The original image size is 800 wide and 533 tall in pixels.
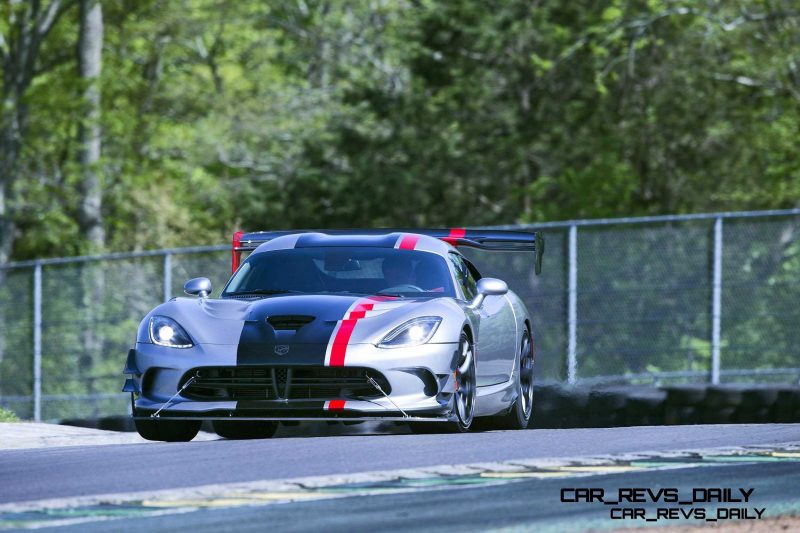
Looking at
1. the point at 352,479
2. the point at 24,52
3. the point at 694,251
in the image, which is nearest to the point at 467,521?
the point at 352,479

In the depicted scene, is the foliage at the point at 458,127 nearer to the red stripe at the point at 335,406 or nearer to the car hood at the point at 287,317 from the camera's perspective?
the car hood at the point at 287,317

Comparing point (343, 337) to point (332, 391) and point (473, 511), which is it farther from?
point (473, 511)

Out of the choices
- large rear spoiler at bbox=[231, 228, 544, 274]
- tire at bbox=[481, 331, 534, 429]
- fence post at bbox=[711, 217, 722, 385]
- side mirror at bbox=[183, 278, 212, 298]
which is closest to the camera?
side mirror at bbox=[183, 278, 212, 298]

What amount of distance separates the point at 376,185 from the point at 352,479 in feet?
95.4

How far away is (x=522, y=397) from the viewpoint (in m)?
A: 12.9

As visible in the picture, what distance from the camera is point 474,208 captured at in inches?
1506

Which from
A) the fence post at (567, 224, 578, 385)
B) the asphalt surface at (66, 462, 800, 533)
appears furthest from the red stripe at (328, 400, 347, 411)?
the fence post at (567, 224, 578, 385)

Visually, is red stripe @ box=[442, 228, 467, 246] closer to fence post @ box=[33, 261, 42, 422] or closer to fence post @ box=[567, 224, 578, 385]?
fence post @ box=[567, 224, 578, 385]

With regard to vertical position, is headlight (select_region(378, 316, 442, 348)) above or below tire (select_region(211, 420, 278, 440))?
above

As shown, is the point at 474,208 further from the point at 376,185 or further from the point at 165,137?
the point at 165,137

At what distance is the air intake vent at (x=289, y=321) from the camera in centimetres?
1055

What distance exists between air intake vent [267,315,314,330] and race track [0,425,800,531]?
72 cm

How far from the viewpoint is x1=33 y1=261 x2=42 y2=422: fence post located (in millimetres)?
21547

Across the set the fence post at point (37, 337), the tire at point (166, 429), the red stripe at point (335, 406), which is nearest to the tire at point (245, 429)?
the tire at point (166, 429)
